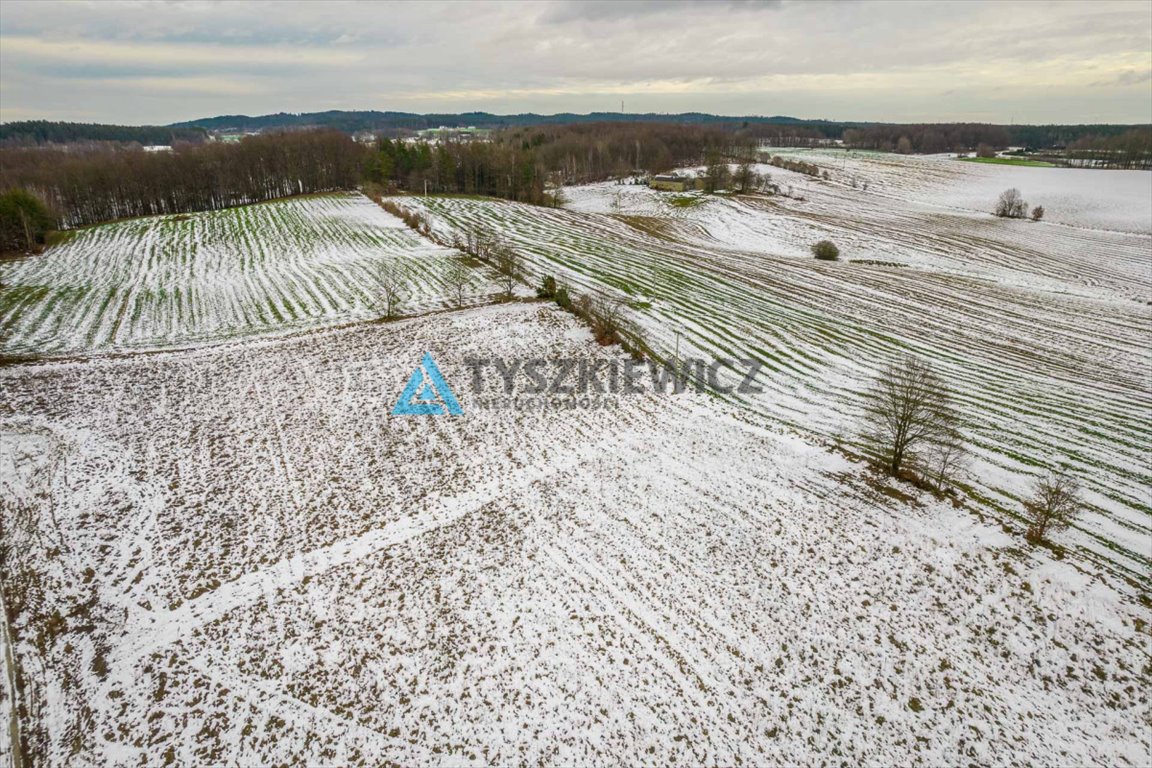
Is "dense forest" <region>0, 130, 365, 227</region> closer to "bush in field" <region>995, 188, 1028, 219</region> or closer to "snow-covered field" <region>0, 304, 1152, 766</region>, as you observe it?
"snow-covered field" <region>0, 304, 1152, 766</region>

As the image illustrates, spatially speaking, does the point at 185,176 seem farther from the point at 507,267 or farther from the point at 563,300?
the point at 563,300

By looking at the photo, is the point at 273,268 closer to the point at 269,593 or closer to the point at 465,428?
the point at 465,428

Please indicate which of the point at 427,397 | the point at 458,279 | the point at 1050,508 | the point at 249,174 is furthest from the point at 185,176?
the point at 1050,508

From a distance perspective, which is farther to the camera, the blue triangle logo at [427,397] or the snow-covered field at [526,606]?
the blue triangle logo at [427,397]

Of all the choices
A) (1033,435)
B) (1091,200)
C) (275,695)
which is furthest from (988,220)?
(275,695)

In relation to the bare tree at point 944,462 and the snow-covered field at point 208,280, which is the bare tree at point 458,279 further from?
the bare tree at point 944,462

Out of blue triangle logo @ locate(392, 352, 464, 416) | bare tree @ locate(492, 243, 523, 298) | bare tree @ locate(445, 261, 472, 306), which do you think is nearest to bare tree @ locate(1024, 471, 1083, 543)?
blue triangle logo @ locate(392, 352, 464, 416)

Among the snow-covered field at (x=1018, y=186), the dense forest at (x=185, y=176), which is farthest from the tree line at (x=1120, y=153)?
the dense forest at (x=185, y=176)
